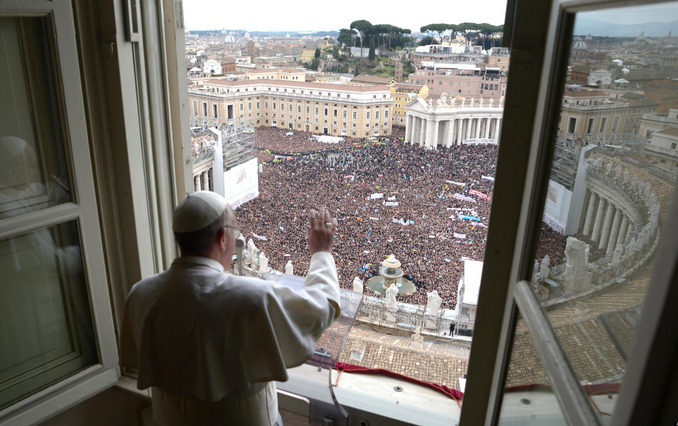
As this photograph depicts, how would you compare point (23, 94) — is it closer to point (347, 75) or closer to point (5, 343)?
point (5, 343)

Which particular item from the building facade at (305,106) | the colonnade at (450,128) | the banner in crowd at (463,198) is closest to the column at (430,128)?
the colonnade at (450,128)

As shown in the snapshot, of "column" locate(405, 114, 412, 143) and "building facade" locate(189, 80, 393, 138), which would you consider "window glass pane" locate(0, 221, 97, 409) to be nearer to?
"building facade" locate(189, 80, 393, 138)

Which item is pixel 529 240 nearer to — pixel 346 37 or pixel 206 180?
pixel 346 37

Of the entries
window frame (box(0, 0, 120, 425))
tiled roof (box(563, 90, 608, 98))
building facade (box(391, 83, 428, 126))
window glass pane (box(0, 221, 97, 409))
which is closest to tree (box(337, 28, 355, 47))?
building facade (box(391, 83, 428, 126))

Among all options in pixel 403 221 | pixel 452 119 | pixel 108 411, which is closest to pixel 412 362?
pixel 108 411

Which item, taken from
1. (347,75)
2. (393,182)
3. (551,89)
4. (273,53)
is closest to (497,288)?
(551,89)

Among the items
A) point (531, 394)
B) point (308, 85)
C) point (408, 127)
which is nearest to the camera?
point (531, 394)
